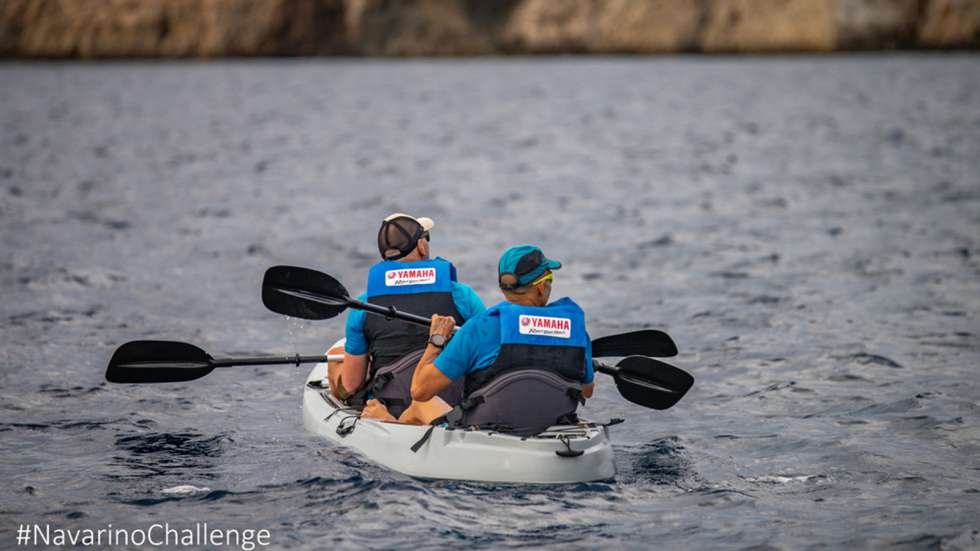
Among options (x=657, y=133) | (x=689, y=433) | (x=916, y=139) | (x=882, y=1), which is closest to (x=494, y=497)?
(x=689, y=433)

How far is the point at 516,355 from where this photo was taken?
8977mm

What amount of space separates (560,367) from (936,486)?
9.33ft

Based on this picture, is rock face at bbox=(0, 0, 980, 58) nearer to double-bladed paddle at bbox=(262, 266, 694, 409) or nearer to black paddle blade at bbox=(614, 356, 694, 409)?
double-bladed paddle at bbox=(262, 266, 694, 409)

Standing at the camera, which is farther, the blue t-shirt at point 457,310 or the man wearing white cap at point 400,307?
the blue t-shirt at point 457,310

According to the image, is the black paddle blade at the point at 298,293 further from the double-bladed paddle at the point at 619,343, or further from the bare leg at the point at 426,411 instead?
the bare leg at the point at 426,411

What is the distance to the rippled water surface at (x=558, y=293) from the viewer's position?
9117 millimetres

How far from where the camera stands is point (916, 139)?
41.6 m

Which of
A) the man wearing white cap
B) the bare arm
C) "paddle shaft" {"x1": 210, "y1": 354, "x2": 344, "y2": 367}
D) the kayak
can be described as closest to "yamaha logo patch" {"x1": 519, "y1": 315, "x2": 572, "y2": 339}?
the bare arm

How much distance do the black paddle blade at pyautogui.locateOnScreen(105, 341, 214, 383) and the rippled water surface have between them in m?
0.47

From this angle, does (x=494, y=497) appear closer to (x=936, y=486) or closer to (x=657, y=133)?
(x=936, y=486)

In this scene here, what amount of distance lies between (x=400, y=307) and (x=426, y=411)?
2.50 feet

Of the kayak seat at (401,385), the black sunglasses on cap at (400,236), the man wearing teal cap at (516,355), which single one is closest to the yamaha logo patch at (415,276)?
the black sunglasses on cap at (400,236)

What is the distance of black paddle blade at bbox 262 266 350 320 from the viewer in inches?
423

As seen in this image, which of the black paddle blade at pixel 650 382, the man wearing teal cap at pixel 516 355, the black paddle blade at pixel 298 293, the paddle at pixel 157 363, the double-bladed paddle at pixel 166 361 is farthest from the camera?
the paddle at pixel 157 363
